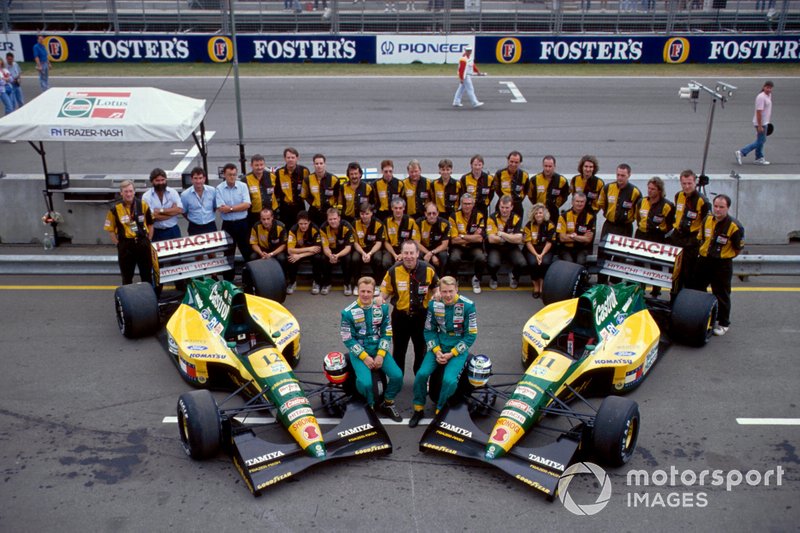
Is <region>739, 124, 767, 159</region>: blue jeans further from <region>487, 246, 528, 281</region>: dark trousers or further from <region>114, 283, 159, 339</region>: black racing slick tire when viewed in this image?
<region>114, 283, 159, 339</region>: black racing slick tire

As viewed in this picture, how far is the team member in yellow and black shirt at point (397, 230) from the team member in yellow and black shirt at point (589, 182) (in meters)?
2.62

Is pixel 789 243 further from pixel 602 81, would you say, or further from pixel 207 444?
pixel 602 81

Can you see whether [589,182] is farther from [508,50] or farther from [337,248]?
[508,50]

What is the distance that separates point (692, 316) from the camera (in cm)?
984

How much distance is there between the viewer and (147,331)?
33.4ft

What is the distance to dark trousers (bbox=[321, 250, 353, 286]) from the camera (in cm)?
1173

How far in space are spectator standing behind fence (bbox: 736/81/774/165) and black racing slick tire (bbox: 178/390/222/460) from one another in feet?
44.4

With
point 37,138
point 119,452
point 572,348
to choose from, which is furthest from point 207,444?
point 37,138

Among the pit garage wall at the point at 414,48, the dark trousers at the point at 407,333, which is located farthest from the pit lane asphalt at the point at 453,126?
the dark trousers at the point at 407,333

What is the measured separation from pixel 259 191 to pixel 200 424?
5488 millimetres

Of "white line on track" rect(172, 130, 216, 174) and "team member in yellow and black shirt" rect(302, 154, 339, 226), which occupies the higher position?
"team member in yellow and black shirt" rect(302, 154, 339, 226)

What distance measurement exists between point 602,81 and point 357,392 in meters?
20.7

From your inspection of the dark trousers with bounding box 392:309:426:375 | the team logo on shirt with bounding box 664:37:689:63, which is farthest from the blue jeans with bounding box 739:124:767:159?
the team logo on shirt with bounding box 664:37:689:63

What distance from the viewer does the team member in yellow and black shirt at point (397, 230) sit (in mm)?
11672
